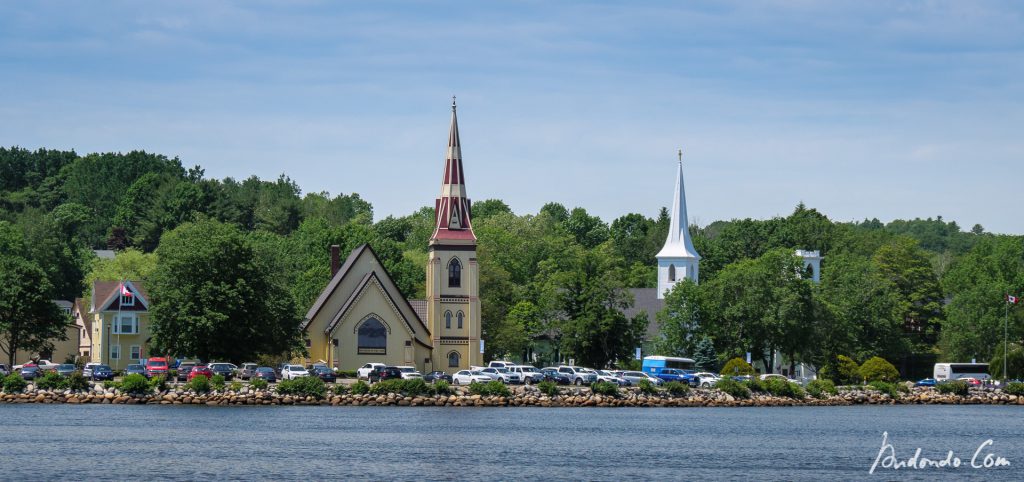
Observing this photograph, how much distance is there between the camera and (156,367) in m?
89.0

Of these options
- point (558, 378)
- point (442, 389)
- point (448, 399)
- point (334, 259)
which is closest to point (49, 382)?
point (442, 389)

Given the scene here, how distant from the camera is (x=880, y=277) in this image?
124 m

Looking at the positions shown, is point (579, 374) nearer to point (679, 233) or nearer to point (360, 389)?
point (360, 389)

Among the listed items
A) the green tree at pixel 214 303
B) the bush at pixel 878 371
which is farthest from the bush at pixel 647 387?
the bush at pixel 878 371

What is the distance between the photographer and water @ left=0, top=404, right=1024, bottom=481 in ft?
166

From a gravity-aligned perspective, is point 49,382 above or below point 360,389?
above

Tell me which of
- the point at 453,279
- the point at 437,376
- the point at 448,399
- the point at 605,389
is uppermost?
the point at 453,279

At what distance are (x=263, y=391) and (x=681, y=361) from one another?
31.3 m

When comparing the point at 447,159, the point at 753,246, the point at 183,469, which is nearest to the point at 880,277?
the point at 753,246

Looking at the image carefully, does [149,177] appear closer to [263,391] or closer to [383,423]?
[263,391]

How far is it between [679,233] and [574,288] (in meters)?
25.3

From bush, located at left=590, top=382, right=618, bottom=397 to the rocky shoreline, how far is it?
25 centimetres

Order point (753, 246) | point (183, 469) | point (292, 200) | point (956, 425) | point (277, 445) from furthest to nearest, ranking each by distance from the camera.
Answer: point (292, 200), point (753, 246), point (956, 425), point (277, 445), point (183, 469)

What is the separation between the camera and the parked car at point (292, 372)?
3435 inches
